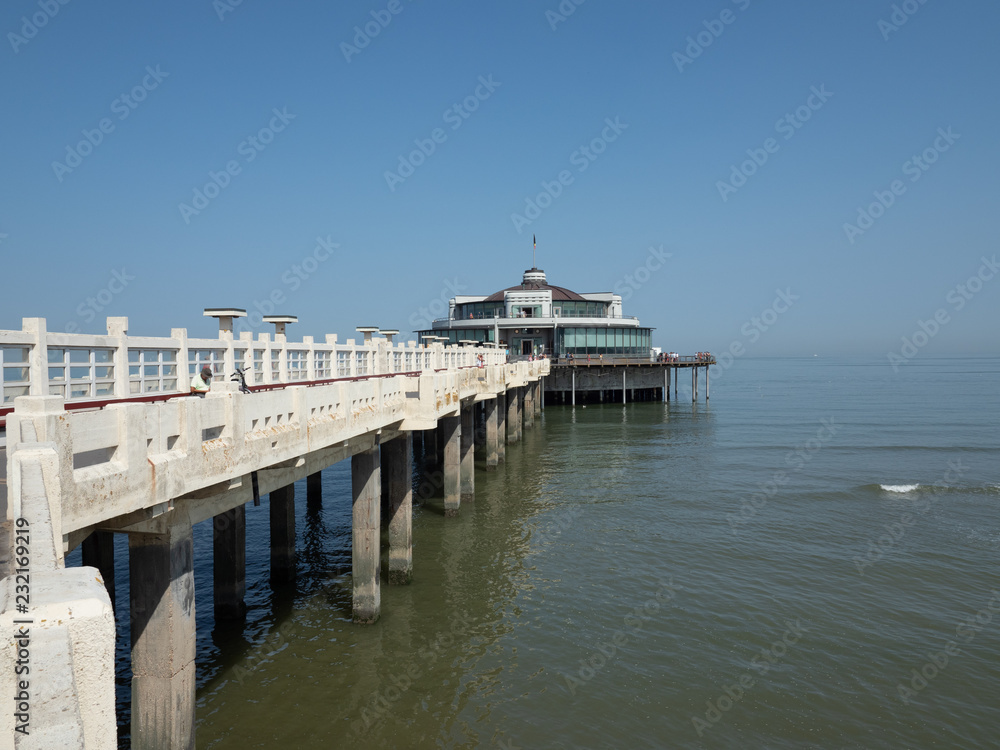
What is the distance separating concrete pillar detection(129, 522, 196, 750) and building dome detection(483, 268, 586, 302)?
66.4 meters

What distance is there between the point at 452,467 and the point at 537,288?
180 feet

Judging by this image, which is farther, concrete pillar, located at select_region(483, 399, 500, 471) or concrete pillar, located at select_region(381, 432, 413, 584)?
concrete pillar, located at select_region(483, 399, 500, 471)

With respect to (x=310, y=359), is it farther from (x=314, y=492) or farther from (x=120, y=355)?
(x=314, y=492)

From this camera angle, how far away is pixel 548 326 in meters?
69.0

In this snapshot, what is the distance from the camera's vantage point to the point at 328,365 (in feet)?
59.7

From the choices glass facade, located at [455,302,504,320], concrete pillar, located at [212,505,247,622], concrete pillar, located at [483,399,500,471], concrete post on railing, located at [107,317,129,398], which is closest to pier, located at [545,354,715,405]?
glass facade, located at [455,302,504,320]

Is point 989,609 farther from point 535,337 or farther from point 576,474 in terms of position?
point 535,337

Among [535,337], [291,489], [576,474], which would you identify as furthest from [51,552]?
[535,337]

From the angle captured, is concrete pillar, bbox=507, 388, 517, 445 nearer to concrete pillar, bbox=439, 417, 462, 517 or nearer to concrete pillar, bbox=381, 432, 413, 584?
concrete pillar, bbox=439, 417, 462, 517

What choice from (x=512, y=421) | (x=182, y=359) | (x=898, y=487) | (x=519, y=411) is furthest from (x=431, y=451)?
(x=182, y=359)

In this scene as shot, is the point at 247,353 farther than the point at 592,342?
No

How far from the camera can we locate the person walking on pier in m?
10.5

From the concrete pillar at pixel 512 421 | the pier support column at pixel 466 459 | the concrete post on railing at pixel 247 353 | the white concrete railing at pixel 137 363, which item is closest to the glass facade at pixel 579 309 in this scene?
the concrete pillar at pixel 512 421

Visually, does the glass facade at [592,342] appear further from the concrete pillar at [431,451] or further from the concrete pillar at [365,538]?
the concrete pillar at [365,538]
